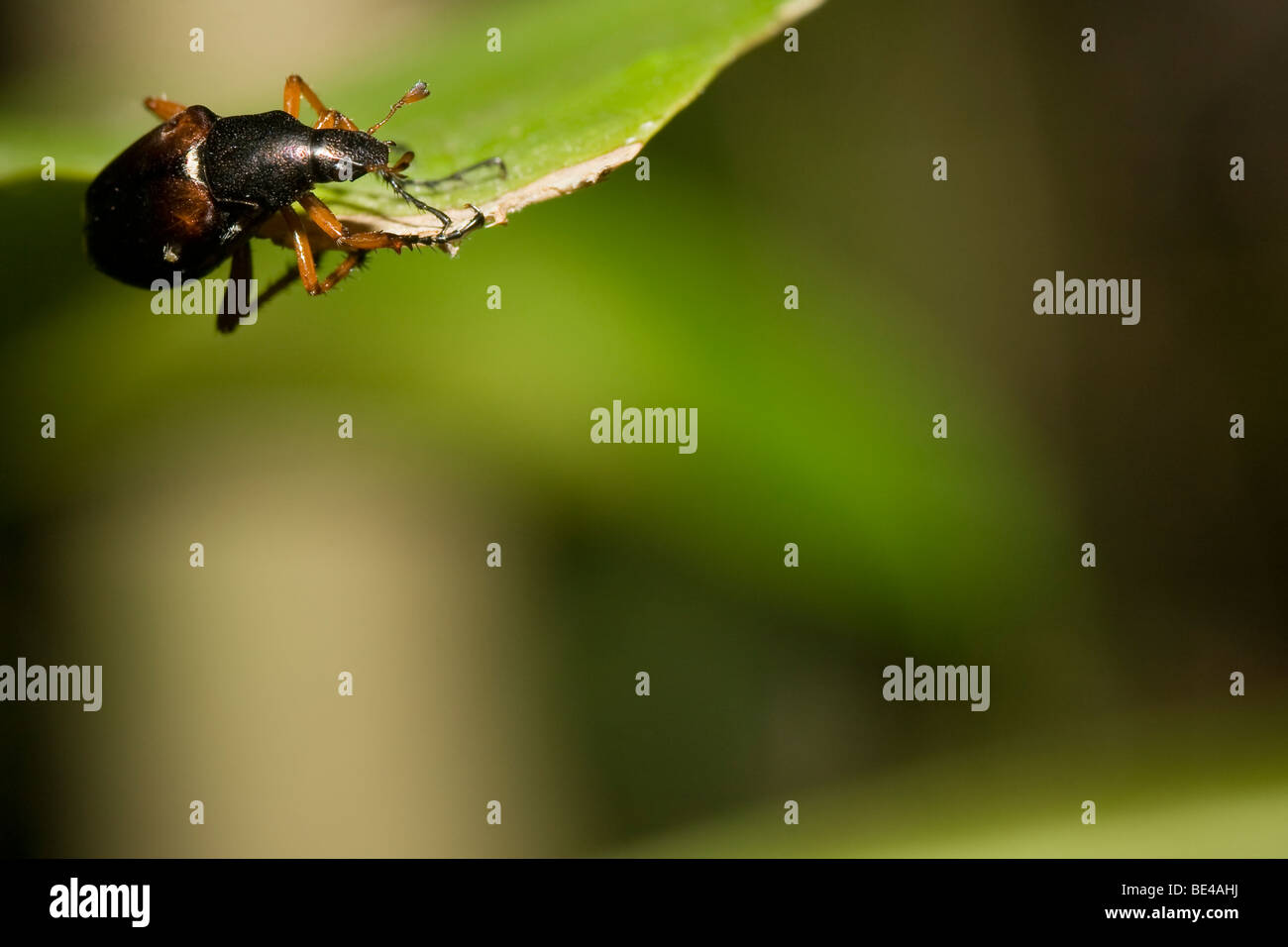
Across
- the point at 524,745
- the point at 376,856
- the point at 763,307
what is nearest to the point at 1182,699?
Answer: the point at 763,307

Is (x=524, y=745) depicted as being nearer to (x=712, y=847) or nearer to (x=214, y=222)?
(x=712, y=847)

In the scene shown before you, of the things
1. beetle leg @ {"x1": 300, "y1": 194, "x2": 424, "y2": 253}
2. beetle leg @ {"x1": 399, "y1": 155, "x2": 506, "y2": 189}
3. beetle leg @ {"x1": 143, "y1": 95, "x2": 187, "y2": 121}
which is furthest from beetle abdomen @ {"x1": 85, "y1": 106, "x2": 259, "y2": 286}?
beetle leg @ {"x1": 399, "y1": 155, "x2": 506, "y2": 189}

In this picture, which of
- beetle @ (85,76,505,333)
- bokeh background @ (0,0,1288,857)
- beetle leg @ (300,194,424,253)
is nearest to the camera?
beetle leg @ (300,194,424,253)

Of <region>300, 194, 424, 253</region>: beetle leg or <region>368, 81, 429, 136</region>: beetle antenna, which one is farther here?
<region>368, 81, 429, 136</region>: beetle antenna

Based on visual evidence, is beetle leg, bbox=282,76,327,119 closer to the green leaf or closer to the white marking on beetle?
the green leaf

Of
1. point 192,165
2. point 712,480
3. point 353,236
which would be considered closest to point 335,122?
point 192,165

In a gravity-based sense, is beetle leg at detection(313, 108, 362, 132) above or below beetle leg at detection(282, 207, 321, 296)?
above
